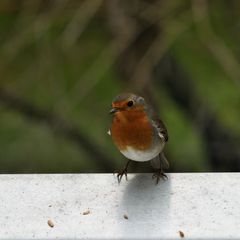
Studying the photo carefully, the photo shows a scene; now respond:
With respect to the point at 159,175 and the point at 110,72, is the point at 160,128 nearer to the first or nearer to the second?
the point at 159,175

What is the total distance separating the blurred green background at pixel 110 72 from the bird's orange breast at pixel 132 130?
118 centimetres

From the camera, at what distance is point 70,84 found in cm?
704

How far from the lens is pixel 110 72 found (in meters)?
6.99

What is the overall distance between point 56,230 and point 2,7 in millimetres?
2446

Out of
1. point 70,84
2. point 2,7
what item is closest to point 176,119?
point 70,84

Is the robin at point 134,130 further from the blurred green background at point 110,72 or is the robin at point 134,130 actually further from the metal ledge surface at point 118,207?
the blurred green background at point 110,72

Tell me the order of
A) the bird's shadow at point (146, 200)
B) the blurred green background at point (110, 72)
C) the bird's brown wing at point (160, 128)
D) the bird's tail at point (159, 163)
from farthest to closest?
the blurred green background at point (110, 72), the bird's tail at point (159, 163), the bird's brown wing at point (160, 128), the bird's shadow at point (146, 200)

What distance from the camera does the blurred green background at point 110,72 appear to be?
15.9 ft

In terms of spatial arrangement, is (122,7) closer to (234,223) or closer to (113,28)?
(113,28)

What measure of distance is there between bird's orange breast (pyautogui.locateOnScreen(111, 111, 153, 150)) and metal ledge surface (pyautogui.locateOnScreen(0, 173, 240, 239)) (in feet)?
0.56

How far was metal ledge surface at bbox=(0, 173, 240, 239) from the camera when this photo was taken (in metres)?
3.00

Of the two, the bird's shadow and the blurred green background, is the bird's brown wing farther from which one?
the blurred green background

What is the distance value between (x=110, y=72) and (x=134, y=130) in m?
3.49

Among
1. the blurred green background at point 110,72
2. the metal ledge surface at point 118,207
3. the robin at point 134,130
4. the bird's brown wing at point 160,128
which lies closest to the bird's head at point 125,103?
the robin at point 134,130
